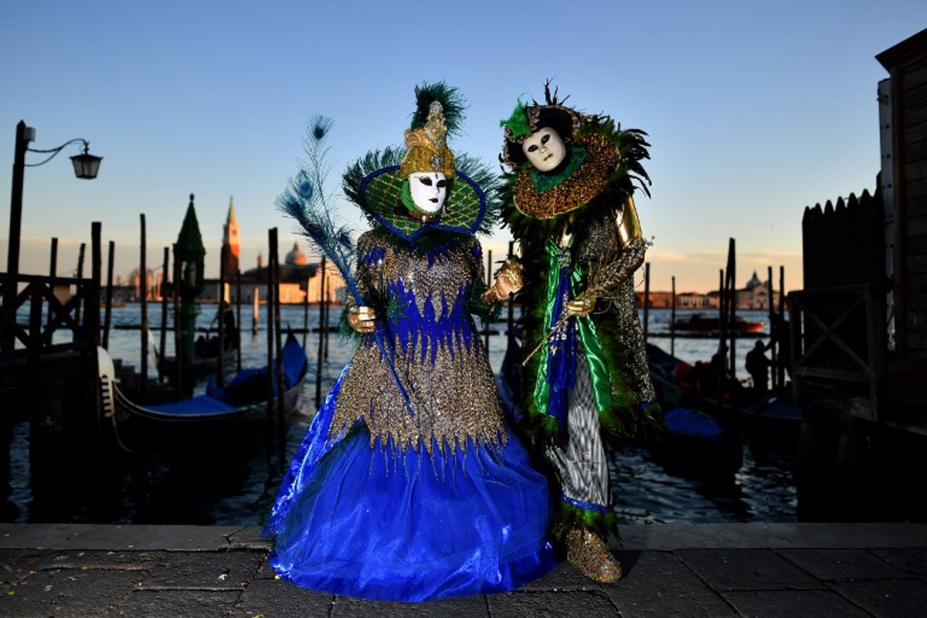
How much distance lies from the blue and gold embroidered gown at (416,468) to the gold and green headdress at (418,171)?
82 millimetres

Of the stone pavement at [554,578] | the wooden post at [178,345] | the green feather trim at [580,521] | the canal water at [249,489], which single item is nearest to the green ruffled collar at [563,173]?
the green feather trim at [580,521]

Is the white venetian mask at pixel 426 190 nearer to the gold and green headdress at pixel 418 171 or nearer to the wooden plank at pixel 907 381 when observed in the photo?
the gold and green headdress at pixel 418 171

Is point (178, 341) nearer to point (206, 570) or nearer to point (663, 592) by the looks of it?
point (206, 570)

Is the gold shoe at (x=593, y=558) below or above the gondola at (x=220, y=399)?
above

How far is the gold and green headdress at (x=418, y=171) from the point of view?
2.93 meters

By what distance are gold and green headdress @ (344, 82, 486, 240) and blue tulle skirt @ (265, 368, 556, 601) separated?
99 cm

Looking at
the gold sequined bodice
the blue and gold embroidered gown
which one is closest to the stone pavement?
the blue and gold embroidered gown

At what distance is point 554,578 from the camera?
2.71 metres

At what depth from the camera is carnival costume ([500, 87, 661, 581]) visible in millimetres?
2771

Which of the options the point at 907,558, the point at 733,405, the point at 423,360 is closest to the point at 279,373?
the point at 733,405

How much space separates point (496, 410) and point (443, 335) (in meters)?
0.43

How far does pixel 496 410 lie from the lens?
118 inches

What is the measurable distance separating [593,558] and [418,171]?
1.81m

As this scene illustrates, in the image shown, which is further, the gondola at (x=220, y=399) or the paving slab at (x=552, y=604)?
the gondola at (x=220, y=399)
